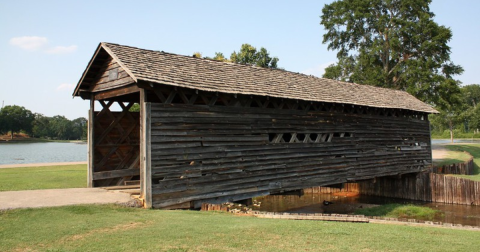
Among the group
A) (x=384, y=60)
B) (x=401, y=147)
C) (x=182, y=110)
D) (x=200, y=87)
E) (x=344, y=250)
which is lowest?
(x=344, y=250)

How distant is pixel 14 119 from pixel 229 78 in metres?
103

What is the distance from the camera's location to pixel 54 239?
6785 millimetres

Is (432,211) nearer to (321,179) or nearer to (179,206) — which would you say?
(321,179)

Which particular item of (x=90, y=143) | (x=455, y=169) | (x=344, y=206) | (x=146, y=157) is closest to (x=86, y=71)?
(x=90, y=143)

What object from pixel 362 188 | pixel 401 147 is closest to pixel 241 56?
pixel 362 188

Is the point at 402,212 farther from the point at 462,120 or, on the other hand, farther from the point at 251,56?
the point at 462,120

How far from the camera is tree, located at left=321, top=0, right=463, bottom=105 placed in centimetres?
3666

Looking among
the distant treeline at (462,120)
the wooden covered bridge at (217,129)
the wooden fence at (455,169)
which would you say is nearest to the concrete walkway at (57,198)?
the wooden covered bridge at (217,129)

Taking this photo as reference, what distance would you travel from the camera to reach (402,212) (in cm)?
1870

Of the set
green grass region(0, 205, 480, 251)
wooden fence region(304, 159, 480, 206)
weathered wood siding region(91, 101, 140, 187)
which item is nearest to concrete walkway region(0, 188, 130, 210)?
green grass region(0, 205, 480, 251)

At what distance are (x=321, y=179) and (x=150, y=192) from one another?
817 cm

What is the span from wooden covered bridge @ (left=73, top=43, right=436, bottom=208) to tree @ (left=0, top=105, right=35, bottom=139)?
9832 centimetres

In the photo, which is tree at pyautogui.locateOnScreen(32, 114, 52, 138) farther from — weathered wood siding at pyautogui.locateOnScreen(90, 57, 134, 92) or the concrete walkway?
the concrete walkway

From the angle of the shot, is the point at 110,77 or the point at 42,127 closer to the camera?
the point at 110,77
